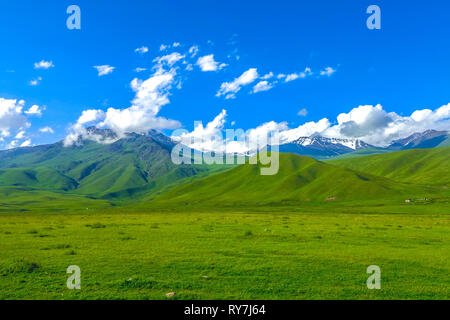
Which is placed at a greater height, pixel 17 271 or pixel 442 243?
pixel 17 271

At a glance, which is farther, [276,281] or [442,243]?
[442,243]

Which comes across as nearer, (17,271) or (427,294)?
(427,294)

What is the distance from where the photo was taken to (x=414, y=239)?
109ft
